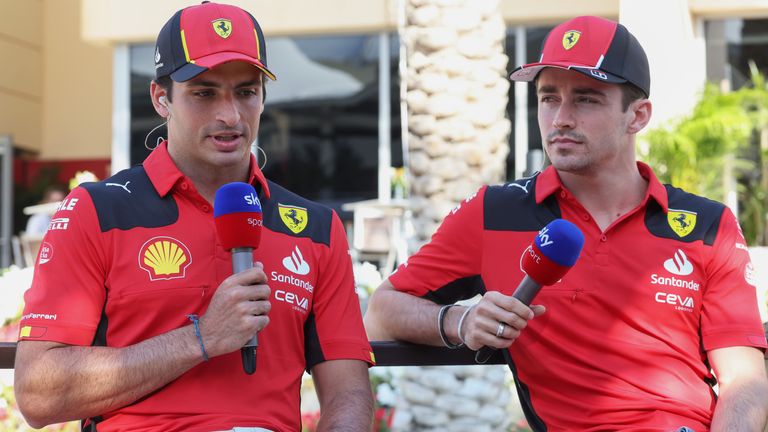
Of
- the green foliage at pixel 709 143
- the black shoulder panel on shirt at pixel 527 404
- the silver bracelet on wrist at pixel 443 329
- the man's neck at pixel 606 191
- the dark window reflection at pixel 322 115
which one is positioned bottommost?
the black shoulder panel on shirt at pixel 527 404

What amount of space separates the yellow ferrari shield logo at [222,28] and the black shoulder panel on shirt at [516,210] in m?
1.13

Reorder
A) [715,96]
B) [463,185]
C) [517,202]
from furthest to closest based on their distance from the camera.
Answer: [715,96]
[463,185]
[517,202]

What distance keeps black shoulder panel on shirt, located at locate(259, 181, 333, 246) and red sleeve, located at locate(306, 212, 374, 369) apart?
57 mm

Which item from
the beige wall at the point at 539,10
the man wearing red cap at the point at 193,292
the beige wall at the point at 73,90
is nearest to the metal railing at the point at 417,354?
the man wearing red cap at the point at 193,292

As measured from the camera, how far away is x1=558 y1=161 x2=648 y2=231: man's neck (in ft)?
13.3

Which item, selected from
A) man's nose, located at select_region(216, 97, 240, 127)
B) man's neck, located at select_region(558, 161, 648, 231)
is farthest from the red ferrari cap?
man's neck, located at select_region(558, 161, 648, 231)

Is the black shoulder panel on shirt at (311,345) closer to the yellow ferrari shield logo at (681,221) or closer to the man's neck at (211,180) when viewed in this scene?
the man's neck at (211,180)

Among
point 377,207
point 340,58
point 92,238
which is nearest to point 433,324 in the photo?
point 92,238

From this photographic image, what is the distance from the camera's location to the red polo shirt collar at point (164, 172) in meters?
3.70

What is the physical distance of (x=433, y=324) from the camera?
12.7 feet

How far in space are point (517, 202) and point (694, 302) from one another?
0.72 meters

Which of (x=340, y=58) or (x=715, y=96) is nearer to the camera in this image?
(x=715, y=96)

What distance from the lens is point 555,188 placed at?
4.07 meters

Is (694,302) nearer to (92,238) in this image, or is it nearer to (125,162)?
(92,238)
